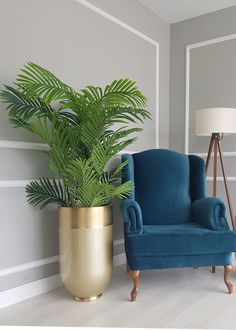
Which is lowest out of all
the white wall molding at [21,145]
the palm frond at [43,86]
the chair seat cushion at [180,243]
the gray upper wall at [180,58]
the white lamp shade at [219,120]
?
the chair seat cushion at [180,243]

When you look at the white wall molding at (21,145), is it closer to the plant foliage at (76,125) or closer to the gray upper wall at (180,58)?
the plant foliage at (76,125)

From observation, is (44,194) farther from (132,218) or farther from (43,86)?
(43,86)

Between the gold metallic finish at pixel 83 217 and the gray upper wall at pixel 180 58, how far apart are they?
1755 mm

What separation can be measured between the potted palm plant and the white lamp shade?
967mm

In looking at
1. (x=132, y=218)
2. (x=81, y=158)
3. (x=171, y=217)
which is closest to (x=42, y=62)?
(x=81, y=158)

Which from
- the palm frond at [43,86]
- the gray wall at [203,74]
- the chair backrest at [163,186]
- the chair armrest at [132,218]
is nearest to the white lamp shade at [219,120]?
the chair backrest at [163,186]

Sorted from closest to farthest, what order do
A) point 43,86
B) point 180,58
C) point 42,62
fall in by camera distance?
1. point 43,86
2. point 42,62
3. point 180,58

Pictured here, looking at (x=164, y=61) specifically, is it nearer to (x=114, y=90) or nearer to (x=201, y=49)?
(x=201, y=49)

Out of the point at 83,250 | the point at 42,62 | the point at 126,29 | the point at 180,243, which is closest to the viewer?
the point at 83,250

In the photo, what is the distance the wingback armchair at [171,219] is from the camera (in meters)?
2.25

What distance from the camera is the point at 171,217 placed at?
282 centimetres

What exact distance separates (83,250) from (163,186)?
1.04 m

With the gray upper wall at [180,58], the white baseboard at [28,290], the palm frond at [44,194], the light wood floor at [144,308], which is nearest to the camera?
the light wood floor at [144,308]

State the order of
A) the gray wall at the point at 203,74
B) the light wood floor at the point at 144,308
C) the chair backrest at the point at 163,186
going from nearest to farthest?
the light wood floor at the point at 144,308 < the chair backrest at the point at 163,186 < the gray wall at the point at 203,74
